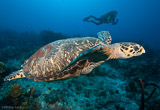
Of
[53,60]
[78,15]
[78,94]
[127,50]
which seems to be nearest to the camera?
[53,60]

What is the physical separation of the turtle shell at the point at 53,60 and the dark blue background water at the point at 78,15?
52.8 m

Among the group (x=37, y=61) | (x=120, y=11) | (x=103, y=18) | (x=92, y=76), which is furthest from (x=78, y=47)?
(x=120, y=11)

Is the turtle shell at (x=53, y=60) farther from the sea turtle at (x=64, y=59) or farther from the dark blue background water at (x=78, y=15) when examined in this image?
the dark blue background water at (x=78, y=15)

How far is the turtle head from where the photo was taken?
2590mm

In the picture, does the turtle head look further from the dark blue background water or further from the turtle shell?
the dark blue background water

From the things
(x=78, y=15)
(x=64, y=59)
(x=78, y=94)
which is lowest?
(x=78, y=94)

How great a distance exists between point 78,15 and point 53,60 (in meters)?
136

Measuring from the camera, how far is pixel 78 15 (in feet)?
411

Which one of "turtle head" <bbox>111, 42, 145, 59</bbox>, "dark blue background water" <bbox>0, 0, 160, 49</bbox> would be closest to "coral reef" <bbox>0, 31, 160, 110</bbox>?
"turtle head" <bbox>111, 42, 145, 59</bbox>

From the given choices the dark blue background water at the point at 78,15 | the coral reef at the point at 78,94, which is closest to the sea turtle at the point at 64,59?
the coral reef at the point at 78,94

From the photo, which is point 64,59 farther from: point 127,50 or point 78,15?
point 78,15

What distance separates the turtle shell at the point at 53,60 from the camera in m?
2.47

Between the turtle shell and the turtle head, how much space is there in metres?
0.91

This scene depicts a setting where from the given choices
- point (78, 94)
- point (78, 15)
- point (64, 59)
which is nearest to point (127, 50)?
point (64, 59)
